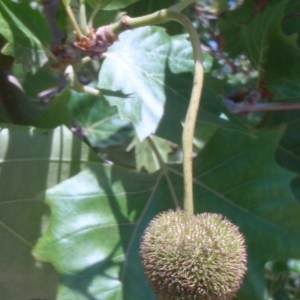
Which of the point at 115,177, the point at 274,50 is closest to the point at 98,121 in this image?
the point at 274,50

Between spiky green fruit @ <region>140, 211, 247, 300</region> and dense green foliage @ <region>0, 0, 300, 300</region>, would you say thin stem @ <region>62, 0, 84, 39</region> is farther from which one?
spiky green fruit @ <region>140, 211, 247, 300</region>

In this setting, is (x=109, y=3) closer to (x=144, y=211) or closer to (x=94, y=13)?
(x=94, y=13)

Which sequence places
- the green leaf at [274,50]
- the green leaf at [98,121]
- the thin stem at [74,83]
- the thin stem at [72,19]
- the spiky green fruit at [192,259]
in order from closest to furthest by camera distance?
1. the spiky green fruit at [192,259]
2. the thin stem at [72,19]
3. the thin stem at [74,83]
4. the green leaf at [274,50]
5. the green leaf at [98,121]

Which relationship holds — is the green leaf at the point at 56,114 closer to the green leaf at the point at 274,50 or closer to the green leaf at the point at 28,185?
the green leaf at the point at 28,185

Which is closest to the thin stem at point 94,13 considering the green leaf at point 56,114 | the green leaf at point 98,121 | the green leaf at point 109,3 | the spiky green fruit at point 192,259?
the green leaf at point 109,3

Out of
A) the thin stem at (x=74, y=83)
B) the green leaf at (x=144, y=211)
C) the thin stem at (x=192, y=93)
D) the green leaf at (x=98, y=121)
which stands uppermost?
the thin stem at (x=192, y=93)

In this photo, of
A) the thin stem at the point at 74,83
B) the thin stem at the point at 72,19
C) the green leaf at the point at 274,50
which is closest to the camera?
the thin stem at the point at 72,19

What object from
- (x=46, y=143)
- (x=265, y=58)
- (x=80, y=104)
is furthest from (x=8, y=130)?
(x=80, y=104)
